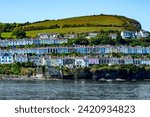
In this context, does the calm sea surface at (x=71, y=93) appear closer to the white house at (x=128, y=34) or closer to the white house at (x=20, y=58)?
the white house at (x=20, y=58)

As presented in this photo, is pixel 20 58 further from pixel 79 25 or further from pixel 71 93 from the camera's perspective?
pixel 71 93

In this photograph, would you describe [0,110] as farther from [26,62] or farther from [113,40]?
[113,40]

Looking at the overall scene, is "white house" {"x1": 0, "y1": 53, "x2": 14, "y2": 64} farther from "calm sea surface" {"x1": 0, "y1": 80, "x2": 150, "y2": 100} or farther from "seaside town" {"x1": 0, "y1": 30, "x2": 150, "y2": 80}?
"calm sea surface" {"x1": 0, "y1": 80, "x2": 150, "y2": 100}

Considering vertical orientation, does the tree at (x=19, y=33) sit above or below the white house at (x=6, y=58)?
above

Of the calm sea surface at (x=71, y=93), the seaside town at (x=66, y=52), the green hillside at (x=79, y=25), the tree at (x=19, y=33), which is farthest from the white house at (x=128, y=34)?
the calm sea surface at (x=71, y=93)

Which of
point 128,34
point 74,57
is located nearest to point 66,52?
point 74,57

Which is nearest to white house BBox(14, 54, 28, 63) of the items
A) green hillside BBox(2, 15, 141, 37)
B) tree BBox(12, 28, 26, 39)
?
tree BBox(12, 28, 26, 39)
